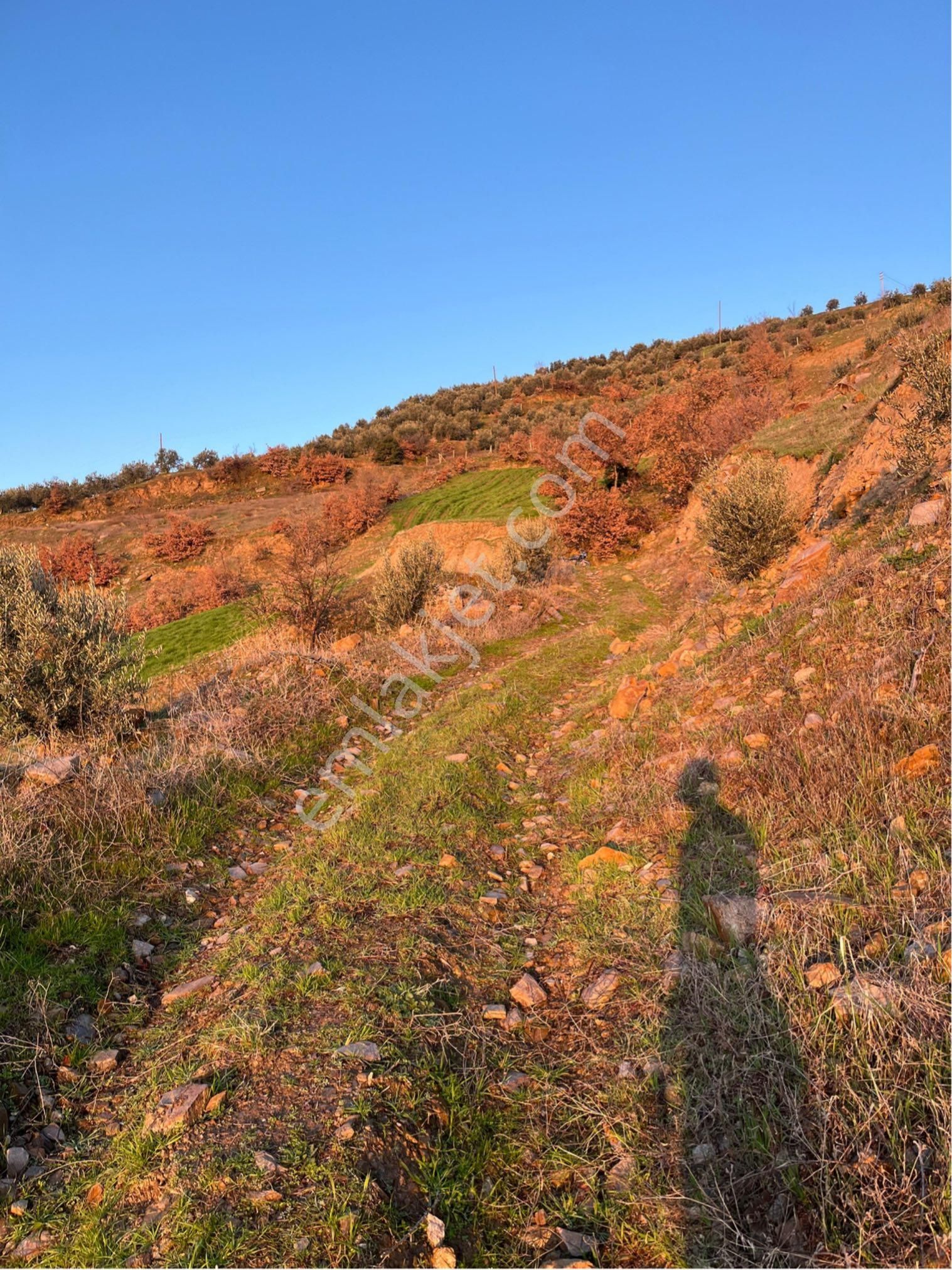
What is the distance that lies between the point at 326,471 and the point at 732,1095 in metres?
41.6

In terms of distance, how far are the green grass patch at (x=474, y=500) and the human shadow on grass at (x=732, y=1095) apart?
18.1 meters

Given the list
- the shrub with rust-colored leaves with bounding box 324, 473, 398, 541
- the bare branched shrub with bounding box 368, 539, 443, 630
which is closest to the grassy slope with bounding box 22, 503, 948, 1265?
the bare branched shrub with bounding box 368, 539, 443, 630

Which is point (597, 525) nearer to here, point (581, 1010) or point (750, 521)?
point (750, 521)

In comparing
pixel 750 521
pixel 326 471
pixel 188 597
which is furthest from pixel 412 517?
pixel 750 521

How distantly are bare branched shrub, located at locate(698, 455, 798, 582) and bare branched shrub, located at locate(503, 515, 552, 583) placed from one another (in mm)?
5558

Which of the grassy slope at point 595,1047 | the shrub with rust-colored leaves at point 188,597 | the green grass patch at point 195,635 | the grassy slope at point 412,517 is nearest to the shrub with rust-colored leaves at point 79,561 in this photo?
the shrub with rust-colored leaves at point 188,597

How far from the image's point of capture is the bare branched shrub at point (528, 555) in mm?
15445

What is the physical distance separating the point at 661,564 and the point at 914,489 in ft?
30.8

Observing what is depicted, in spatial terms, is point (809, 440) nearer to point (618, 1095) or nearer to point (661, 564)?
point (661, 564)

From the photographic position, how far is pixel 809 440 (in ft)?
47.6

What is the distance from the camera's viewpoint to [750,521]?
9.78 meters

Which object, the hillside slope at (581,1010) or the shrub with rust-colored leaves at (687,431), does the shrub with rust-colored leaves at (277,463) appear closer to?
the shrub with rust-colored leaves at (687,431)

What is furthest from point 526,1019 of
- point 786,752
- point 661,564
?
point 661,564

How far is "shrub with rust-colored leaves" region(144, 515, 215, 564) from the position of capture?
30750mm
